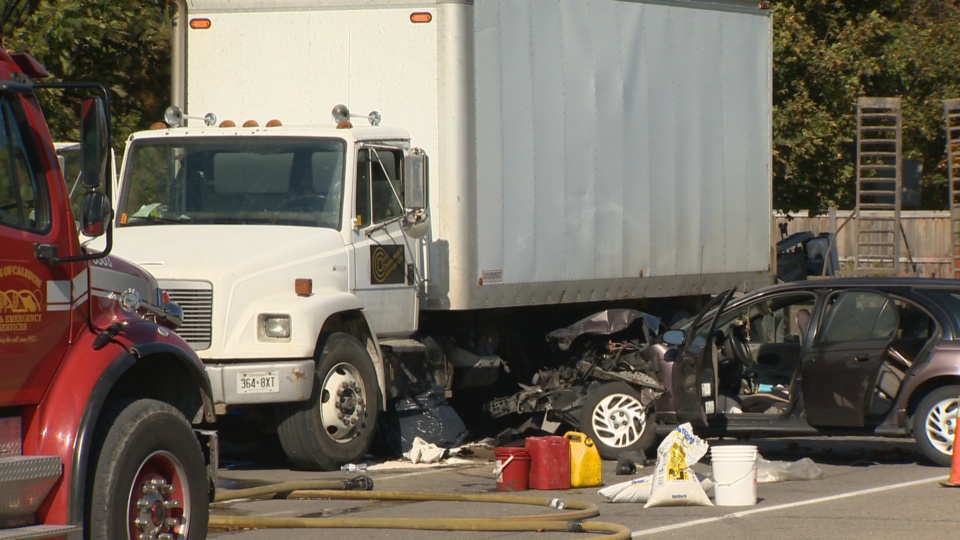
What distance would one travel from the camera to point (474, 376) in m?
14.6

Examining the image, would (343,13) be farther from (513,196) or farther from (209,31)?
(513,196)

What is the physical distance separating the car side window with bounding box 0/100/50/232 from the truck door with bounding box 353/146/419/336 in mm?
6523

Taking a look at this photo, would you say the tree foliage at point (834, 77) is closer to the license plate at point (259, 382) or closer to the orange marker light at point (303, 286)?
the orange marker light at point (303, 286)

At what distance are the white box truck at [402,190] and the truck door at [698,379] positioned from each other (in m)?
0.71

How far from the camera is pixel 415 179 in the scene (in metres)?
13.2

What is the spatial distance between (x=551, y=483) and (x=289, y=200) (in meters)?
3.52

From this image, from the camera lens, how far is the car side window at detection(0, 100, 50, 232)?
644 centimetres

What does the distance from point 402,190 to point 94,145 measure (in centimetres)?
721

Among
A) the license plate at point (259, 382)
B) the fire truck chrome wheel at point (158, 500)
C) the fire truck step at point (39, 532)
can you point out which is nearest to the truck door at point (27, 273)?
the fire truck step at point (39, 532)

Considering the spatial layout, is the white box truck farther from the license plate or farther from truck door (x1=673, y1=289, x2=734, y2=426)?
truck door (x1=673, y1=289, x2=734, y2=426)

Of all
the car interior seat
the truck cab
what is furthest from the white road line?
the truck cab

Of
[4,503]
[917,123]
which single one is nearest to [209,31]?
[4,503]

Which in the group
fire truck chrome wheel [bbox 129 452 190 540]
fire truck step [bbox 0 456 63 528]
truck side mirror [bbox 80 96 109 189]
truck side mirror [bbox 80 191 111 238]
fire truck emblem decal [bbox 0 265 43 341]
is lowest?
fire truck chrome wheel [bbox 129 452 190 540]

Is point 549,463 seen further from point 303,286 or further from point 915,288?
point 915,288
